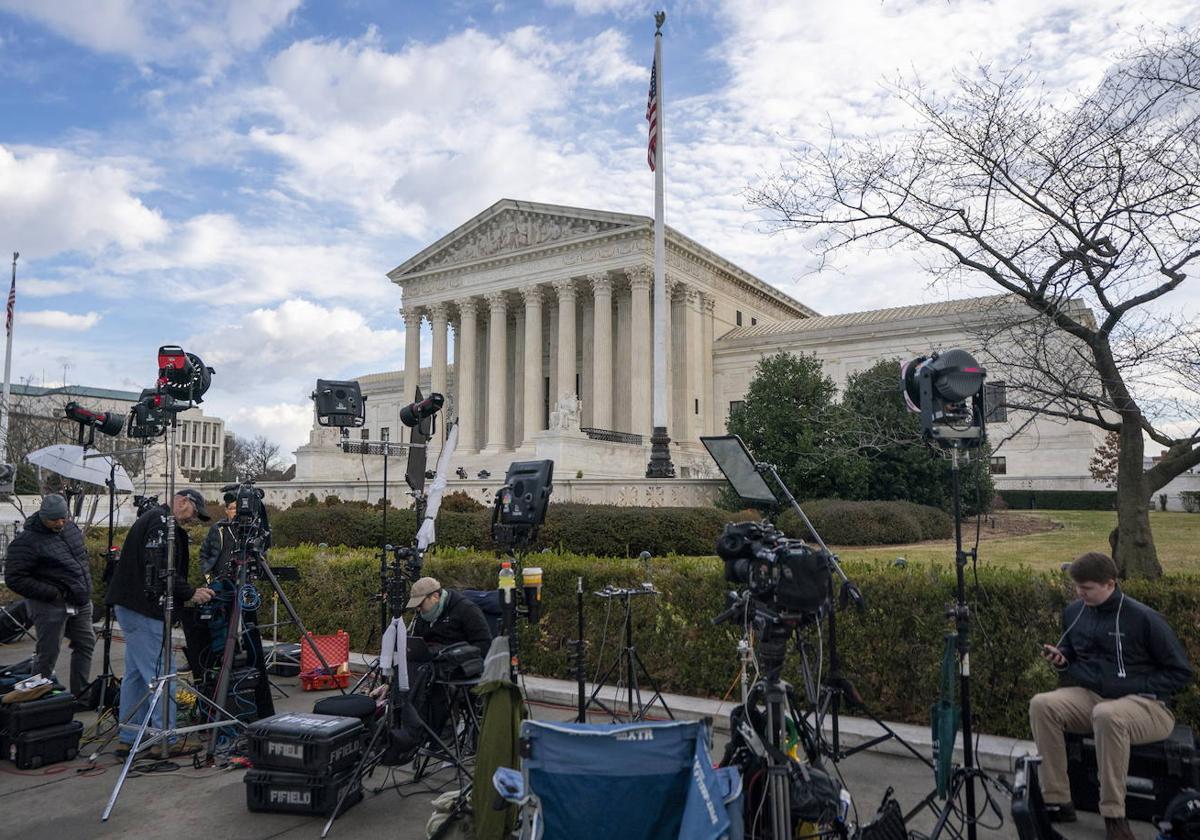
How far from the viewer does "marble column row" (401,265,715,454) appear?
151 ft

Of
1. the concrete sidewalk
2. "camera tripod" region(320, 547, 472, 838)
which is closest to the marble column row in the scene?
the concrete sidewalk

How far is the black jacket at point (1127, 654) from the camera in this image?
5102mm

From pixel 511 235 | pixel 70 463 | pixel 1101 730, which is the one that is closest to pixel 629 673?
pixel 1101 730

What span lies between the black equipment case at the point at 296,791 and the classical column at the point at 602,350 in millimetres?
40461

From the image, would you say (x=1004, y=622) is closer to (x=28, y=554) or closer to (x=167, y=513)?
(x=167, y=513)

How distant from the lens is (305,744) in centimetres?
537

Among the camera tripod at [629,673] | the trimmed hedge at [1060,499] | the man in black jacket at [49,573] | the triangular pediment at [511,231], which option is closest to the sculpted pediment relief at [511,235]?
the triangular pediment at [511,231]

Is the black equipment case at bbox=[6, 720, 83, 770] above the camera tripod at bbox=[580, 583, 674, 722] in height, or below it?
below

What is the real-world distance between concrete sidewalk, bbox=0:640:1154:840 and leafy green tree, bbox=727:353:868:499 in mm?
17620

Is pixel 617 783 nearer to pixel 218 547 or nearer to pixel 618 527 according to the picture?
pixel 218 547

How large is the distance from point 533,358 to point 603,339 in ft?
15.4

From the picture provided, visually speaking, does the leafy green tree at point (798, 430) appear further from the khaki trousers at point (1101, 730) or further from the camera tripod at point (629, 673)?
the khaki trousers at point (1101, 730)

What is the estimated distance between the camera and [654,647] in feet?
27.7

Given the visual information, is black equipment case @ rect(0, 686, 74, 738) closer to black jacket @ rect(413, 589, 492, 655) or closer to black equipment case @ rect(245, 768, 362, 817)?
black equipment case @ rect(245, 768, 362, 817)
